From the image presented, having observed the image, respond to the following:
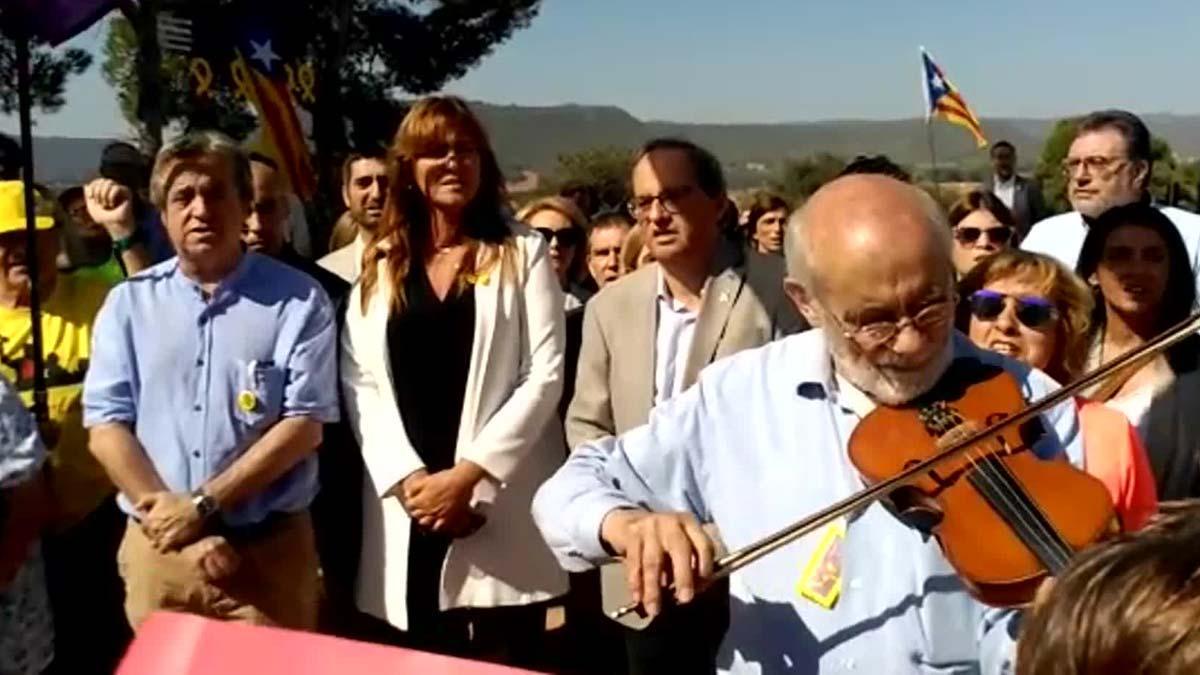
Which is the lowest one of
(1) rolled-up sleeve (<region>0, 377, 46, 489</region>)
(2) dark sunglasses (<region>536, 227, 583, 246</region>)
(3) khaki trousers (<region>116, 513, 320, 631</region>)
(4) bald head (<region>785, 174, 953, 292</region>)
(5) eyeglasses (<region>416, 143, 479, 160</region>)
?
(3) khaki trousers (<region>116, 513, 320, 631</region>)

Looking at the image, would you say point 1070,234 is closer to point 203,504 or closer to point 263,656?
point 203,504

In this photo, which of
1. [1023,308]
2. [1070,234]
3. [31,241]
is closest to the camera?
[1023,308]

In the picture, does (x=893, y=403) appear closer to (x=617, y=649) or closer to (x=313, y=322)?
(x=313, y=322)

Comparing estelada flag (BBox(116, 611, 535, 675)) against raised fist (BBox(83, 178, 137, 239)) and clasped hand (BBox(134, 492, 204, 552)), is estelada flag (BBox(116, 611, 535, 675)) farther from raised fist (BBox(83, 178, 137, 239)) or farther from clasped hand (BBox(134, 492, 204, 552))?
raised fist (BBox(83, 178, 137, 239))

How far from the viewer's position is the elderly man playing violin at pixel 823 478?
206cm

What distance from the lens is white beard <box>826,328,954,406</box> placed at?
2.13 metres

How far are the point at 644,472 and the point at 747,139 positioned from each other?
24.2 metres

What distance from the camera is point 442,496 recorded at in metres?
3.62

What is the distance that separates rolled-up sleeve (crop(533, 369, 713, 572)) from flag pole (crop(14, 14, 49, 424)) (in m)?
1.96

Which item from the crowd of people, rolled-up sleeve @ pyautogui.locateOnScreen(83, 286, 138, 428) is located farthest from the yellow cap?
rolled-up sleeve @ pyautogui.locateOnScreen(83, 286, 138, 428)

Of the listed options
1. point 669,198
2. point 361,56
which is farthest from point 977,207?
point 361,56

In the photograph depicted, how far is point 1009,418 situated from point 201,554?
1898 millimetres

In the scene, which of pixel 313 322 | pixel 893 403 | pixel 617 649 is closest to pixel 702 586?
pixel 893 403

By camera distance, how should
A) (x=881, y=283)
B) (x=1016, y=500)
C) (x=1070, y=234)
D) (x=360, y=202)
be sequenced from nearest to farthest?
1. (x=1016, y=500)
2. (x=881, y=283)
3. (x=360, y=202)
4. (x=1070, y=234)
